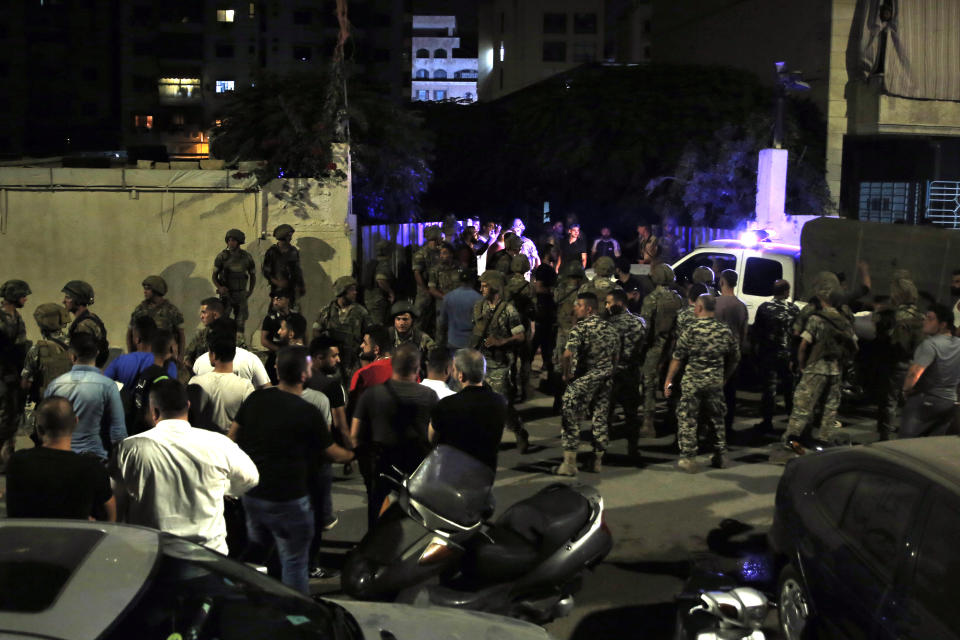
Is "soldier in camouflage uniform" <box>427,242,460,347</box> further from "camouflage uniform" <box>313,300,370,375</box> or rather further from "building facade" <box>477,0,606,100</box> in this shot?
"building facade" <box>477,0,606,100</box>

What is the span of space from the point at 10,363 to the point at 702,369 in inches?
258

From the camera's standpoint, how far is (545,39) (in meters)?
94.8

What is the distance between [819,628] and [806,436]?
5450mm

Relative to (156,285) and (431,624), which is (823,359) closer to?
(156,285)

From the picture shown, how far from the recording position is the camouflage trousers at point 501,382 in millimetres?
10617

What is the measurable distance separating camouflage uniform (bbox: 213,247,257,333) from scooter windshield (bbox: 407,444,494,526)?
29.1ft

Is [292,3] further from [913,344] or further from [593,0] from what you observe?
[913,344]

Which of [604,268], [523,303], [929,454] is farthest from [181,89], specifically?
[929,454]

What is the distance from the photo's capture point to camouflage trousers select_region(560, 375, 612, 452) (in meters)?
9.70

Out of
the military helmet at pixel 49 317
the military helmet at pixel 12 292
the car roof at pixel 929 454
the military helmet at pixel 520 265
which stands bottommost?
the car roof at pixel 929 454

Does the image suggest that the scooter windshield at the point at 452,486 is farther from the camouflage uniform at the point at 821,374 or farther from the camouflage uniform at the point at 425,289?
the camouflage uniform at the point at 425,289

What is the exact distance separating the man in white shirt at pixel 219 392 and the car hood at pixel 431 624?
2.95 meters

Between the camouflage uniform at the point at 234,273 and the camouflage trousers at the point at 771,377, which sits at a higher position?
the camouflage uniform at the point at 234,273

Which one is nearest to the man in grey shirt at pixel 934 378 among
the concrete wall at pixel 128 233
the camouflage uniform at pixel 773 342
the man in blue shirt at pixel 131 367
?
the camouflage uniform at pixel 773 342
